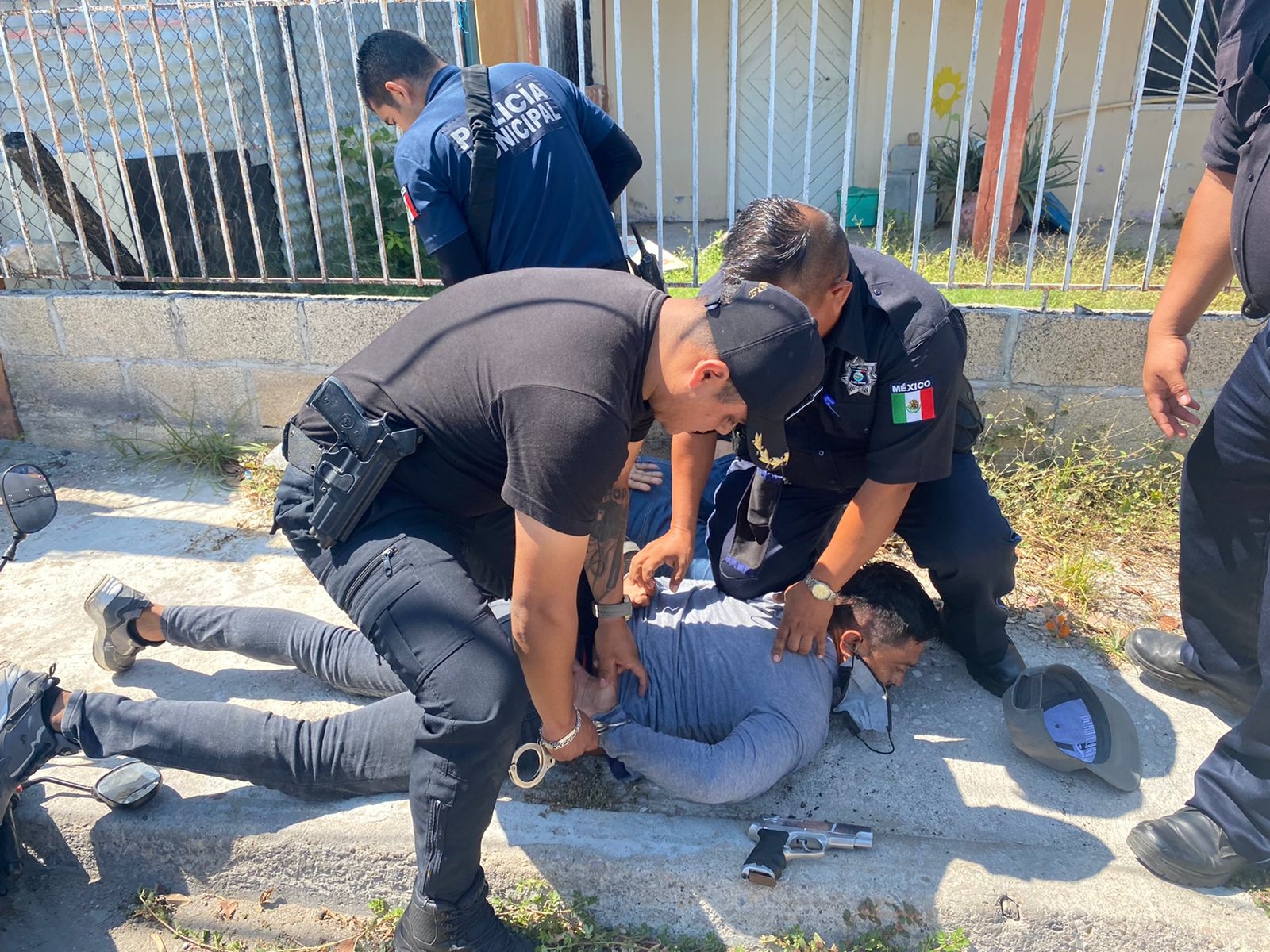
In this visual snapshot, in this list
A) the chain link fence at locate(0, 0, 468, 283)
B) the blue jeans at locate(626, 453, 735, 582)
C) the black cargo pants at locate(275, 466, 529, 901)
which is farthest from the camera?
the chain link fence at locate(0, 0, 468, 283)

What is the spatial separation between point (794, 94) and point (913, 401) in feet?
21.2

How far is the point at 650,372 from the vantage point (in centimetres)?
171

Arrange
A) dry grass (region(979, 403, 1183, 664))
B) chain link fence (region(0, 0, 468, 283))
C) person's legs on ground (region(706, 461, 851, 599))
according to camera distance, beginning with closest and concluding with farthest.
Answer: person's legs on ground (region(706, 461, 851, 599))
dry grass (region(979, 403, 1183, 664))
chain link fence (region(0, 0, 468, 283))

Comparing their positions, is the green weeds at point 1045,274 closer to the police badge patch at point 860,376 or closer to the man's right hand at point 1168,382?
the police badge patch at point 860,376

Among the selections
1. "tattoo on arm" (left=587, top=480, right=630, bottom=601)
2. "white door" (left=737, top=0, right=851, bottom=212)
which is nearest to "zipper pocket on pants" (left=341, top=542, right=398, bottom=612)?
"tattoo on arm" (left=587, top=480, right=630, bottom=601)

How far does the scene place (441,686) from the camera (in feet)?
5.95

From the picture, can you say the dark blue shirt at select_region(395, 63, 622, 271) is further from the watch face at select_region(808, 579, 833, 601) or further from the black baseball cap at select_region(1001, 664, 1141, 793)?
the black baseball cap at select_region(1001, 664, 1141, 793)

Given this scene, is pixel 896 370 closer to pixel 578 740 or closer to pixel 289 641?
pixel 578 740

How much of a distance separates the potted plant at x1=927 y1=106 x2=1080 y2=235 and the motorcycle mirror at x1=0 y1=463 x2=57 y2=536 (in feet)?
20.9

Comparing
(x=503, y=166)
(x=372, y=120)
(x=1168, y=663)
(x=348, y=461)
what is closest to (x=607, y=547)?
(x=348, y=461)

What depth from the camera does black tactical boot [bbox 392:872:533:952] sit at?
191 cm

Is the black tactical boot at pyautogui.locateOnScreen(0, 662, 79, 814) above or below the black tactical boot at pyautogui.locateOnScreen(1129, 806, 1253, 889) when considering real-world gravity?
above

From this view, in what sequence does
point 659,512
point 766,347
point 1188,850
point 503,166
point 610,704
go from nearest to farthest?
point 766,347 < point 1188,850 < point 610,704 < point 503,166 < point 659,512

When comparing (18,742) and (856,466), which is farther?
(856,466)
